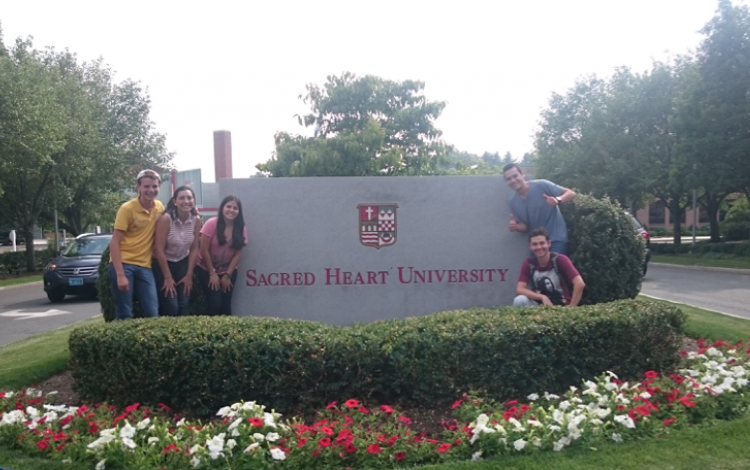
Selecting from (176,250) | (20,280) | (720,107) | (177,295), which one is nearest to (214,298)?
(177,295)

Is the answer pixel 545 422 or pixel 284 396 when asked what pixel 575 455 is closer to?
pixel 545 422

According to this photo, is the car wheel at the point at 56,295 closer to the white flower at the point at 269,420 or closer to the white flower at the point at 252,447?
the white flower at the point at 269,420

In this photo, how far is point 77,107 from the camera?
24250mm

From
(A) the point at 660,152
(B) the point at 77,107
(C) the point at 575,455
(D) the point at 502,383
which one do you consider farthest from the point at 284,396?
(A) the point at 660,152

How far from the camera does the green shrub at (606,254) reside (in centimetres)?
635

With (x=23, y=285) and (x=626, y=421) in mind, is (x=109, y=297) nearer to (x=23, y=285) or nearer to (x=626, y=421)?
(x=626, y=421)

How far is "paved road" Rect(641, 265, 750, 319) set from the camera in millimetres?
11351

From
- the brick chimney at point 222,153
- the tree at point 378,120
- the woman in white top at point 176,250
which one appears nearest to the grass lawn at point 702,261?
the tree at point 378,120

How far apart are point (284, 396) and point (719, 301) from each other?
33.4 feet

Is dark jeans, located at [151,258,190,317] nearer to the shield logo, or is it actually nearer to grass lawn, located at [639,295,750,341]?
the shield logo

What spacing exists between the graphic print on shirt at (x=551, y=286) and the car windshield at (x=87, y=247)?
468 inches

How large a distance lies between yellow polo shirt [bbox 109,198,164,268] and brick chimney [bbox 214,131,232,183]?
1571 inches

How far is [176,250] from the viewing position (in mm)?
5852

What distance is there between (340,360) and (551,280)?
2.44 metres
